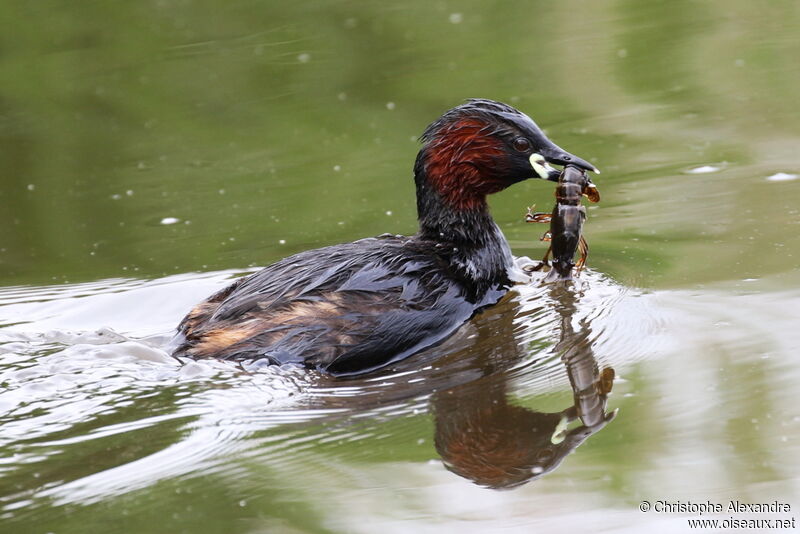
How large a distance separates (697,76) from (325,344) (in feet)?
19.3

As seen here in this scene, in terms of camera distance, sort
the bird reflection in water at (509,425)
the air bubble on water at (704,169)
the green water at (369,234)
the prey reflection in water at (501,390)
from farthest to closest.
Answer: the air bubble on water at (704,169)
the prey reflection in water at (501,390)
the bird reflection in water at (509,425)
the green water at (369,234)

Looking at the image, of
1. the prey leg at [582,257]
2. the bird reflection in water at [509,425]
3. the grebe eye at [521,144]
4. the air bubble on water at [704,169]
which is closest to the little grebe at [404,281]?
the grebe eye at [521,144]

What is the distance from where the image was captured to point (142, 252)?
25.9ft

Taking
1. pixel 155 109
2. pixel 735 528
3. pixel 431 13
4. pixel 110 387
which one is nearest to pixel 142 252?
pixel 110 387

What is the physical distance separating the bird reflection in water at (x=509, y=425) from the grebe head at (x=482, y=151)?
1.33 metres

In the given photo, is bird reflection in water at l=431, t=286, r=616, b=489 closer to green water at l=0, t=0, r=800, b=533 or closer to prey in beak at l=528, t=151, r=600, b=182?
green water at l=0, t=0, r=800, b=533

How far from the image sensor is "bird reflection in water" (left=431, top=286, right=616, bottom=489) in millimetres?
4586

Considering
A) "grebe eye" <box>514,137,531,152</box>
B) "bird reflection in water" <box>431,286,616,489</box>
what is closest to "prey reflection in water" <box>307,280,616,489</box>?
"bird reflection in water" <box>431,286,616,489</box>

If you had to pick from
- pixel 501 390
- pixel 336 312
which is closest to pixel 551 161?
pixel 336 312

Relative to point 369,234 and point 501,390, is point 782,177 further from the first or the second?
point 501,390

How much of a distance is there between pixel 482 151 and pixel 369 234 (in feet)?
4.71

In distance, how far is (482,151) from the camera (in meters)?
6.62

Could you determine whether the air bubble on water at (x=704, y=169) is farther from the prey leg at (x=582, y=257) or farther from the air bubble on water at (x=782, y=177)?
the prey leg at (x=582, y=257)

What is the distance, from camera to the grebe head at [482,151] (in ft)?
21.7
